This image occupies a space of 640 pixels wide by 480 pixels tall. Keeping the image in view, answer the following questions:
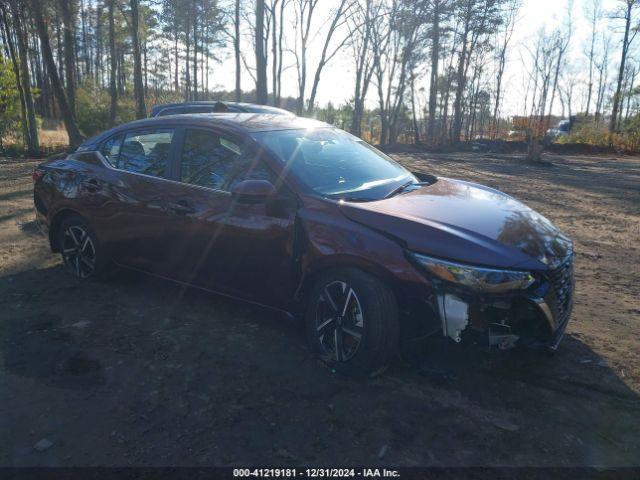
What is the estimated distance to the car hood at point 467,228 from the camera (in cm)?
297

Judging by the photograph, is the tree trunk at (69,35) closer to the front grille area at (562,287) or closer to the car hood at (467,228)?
the car hood at (467,228)

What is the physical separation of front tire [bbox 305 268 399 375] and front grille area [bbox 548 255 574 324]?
1.00 metres

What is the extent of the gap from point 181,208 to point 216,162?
47cm

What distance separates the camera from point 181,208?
4066 mm

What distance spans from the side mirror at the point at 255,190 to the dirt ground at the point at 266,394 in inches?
44.5

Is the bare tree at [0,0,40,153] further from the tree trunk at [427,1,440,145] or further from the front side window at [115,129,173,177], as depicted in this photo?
the tree trunk at [427,1,440,145]

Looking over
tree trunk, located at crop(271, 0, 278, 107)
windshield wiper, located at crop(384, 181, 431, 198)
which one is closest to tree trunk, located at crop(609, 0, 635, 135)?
tree trunk, located at crop(271, 0, 278, 107)

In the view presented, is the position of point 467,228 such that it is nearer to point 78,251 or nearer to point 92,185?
point 92,185

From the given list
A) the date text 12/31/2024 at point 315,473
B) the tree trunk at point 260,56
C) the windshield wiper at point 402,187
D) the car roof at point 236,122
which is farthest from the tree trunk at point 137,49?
the date text 12/31/2024 at point 315,473

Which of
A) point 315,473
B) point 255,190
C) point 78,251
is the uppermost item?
point 255,190

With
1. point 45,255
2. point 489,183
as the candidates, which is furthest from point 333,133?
point 489,183

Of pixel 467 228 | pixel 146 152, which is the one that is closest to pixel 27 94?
pixel 146 152

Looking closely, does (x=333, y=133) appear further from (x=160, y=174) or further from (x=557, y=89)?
(x=557, y=89)

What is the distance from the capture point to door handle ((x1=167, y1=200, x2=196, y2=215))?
13.2ft
